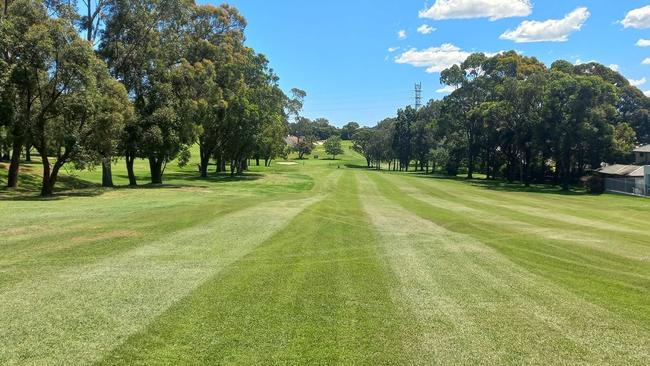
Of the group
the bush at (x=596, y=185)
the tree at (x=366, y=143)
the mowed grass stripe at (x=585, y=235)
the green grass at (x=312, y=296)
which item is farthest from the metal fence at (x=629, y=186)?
the tree at (x=366, y=143)

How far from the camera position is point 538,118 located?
5828 centimetres

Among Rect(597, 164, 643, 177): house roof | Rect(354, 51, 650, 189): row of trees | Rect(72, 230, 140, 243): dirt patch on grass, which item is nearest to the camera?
Rect(72, 230, 140, 243): dirt patch on grass

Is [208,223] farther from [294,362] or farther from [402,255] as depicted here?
[294,362]

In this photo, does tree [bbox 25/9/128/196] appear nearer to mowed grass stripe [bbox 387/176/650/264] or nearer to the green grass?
the green grass

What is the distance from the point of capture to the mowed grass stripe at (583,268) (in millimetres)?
8180

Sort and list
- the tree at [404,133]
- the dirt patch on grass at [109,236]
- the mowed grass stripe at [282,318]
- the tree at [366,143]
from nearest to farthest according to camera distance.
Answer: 1. the mowed grass stripe at [282,318]
2. the dirt patch on grass at [109,236]
3. the tree at [404,133]
4. the tree at [366,143]

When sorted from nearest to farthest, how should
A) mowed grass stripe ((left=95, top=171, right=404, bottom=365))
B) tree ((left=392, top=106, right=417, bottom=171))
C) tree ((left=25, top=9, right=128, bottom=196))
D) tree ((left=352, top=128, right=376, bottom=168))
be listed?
mowed grass stripe ((left=95, top=171, right=404, bottom=365))
tree ((left=25, top=9, right=128, bottom=196))
tree ((left=392, top=106, right=417, bottom=171))
tree ((left=352, top=128, right=376, bottom=168))

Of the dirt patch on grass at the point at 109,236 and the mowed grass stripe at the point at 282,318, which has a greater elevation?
the dirt patch on grass at the point at 109,236

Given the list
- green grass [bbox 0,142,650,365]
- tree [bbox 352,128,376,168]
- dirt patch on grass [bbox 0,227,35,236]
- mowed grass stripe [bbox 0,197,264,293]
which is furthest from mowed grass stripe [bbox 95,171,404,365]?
tree [bbox 352,128,376,168]

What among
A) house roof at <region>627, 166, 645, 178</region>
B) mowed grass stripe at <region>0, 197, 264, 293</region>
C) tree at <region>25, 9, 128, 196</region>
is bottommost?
mowed grass stripe at <region>0, 197, 264, 293</region>

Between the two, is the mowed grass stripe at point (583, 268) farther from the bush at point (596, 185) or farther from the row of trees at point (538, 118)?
the row of trees at point (538, 118)

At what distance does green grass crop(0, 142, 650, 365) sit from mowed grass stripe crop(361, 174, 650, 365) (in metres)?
0.03

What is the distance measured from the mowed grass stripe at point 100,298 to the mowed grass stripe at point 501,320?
3.77 m

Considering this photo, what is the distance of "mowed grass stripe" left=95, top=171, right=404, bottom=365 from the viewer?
18.6 ft
